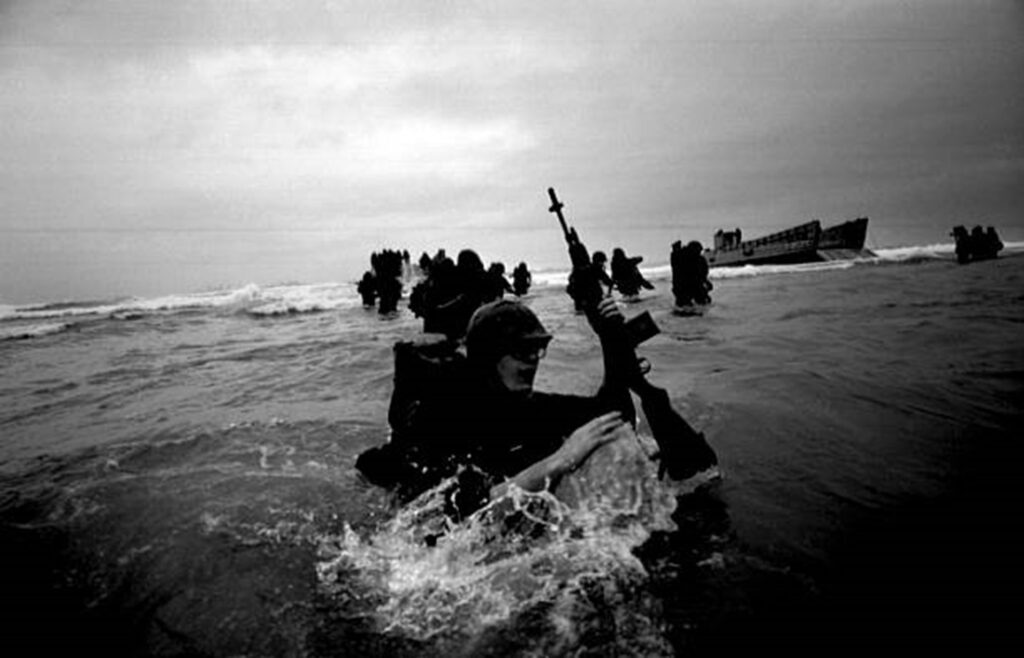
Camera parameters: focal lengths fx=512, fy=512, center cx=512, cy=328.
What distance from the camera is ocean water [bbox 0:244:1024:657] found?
2.21m

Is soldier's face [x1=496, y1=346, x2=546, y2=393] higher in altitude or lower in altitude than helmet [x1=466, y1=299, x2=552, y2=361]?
lower

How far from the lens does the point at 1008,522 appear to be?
271 cm

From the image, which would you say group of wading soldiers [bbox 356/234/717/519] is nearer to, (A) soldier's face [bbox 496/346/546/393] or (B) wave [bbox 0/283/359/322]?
(A) soldier's face [bbox 496/346/546/393]

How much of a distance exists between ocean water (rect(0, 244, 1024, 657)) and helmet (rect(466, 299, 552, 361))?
30.3 inches

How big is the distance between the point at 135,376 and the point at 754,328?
1243cm

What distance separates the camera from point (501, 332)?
2.78m

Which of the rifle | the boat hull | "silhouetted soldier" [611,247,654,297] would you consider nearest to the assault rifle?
the rifle

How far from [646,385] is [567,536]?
37.7 inches

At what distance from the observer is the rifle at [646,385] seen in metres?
2.90

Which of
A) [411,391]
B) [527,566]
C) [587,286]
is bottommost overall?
[527,566]

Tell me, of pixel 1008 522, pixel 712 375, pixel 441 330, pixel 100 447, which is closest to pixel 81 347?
pixel 100 447

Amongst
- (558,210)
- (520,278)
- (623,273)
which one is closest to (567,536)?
(558,210)

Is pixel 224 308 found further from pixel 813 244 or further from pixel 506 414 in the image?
pixel 813 244

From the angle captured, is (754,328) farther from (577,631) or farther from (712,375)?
(577,631)
